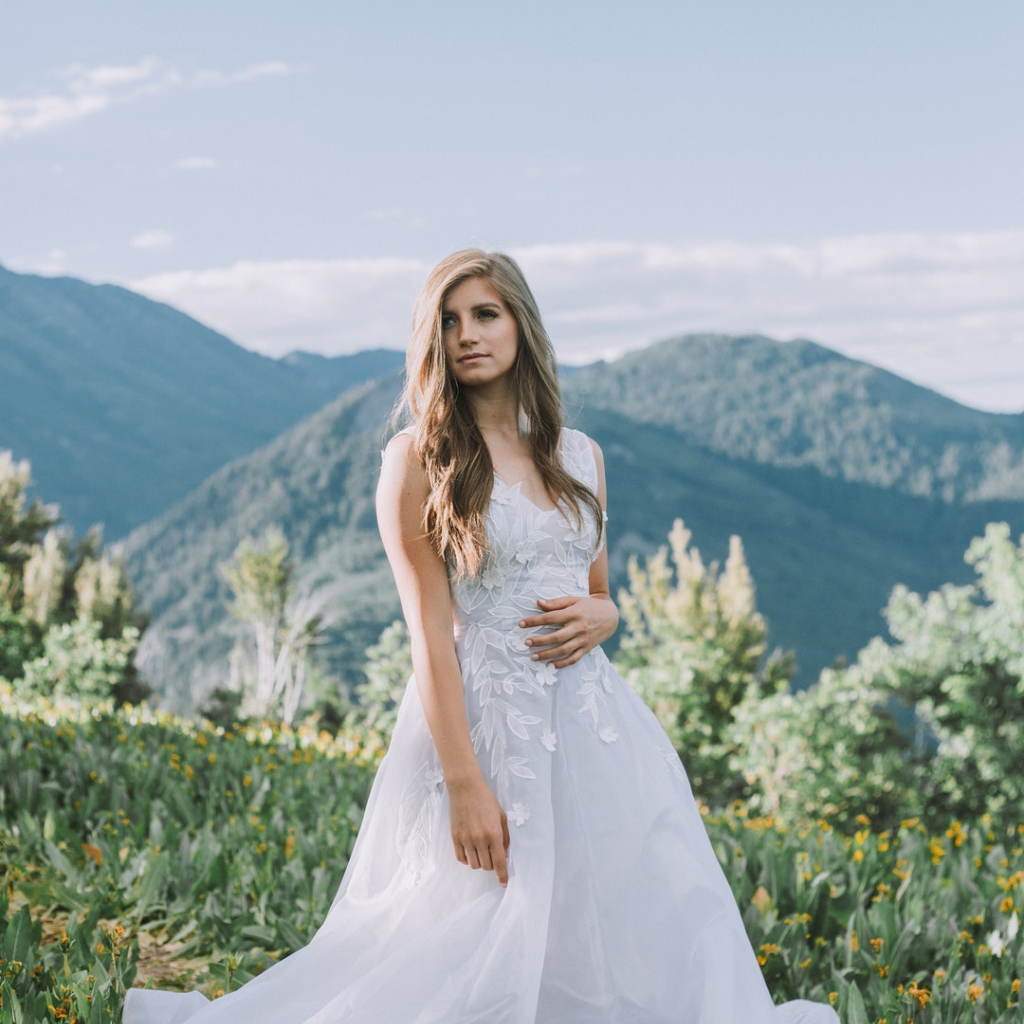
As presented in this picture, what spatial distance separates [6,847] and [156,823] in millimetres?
754

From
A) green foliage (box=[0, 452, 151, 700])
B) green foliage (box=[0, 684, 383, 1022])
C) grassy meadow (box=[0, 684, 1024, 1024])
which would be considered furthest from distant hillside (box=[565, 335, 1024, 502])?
grassy meadow (box=[0, 684, 1024, 1024])

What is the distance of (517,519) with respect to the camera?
2506 mm

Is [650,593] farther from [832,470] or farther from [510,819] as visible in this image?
[832,470]

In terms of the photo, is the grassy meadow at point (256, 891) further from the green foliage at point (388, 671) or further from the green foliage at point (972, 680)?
the green foliage at point (388, 671)

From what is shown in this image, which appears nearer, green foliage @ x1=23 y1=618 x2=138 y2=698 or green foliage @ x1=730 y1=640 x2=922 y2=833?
green foliage @ x1=730 y1=640 x2=922 y2=833

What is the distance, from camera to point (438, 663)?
2.36m

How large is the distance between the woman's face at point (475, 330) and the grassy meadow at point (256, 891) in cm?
194

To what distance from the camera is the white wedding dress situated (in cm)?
234

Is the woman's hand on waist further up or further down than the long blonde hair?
further down

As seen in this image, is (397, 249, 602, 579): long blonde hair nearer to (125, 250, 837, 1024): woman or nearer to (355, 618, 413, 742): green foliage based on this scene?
(125, 250, 837, 1024): woman

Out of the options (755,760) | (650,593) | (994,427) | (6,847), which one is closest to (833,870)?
(6,847)

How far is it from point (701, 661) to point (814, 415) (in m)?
131

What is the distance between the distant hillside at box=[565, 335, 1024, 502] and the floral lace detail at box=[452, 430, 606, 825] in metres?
120

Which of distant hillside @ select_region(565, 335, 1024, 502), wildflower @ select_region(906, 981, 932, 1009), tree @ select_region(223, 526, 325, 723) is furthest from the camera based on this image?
distant hillside @ select_region(565, 335, 1024, 502)
